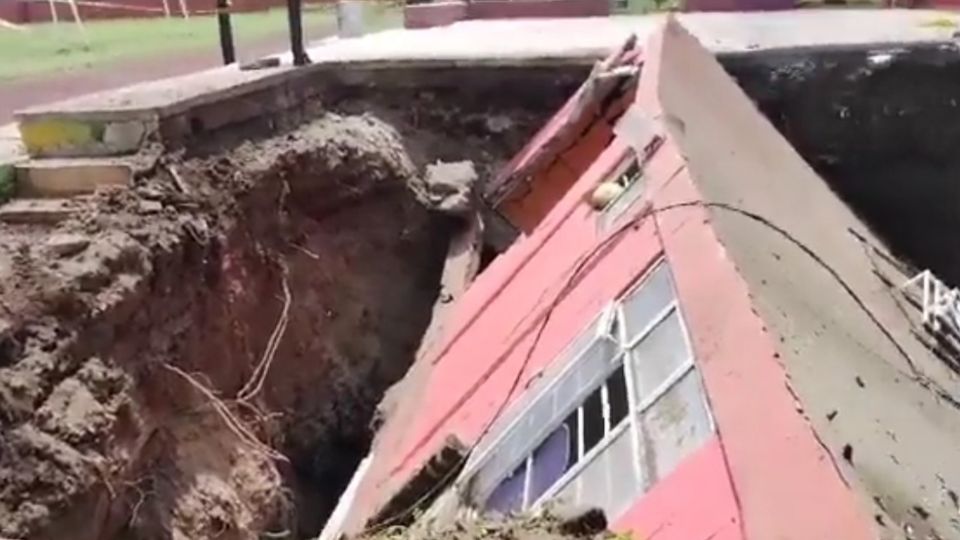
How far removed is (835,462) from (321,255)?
4674 mm

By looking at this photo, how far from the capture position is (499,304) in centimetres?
567

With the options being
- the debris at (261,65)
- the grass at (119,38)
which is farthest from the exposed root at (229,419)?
the grass at (119,38)

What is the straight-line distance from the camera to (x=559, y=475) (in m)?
3.21

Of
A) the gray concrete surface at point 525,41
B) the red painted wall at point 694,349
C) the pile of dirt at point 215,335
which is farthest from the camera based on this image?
the gray concrete surface at point 525,41

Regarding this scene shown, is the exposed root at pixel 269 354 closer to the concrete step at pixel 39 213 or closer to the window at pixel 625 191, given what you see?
the concrete step at pixel 39 213

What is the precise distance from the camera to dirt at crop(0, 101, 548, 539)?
4.23 m

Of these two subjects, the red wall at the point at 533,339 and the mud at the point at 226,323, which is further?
the mud at the point at 226,323

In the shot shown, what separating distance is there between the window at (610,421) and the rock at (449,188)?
3591 mm

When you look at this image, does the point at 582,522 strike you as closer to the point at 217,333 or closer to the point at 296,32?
the point at 217,333

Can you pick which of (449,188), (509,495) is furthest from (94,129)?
(509,495)

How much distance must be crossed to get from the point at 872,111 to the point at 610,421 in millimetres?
5379

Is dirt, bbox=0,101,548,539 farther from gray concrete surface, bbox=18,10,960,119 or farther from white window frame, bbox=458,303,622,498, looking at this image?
white window frame, bbox=458,303,622,498

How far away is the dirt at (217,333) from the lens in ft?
13.9

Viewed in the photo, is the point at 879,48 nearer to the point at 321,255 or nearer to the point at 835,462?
the point at 321,255
